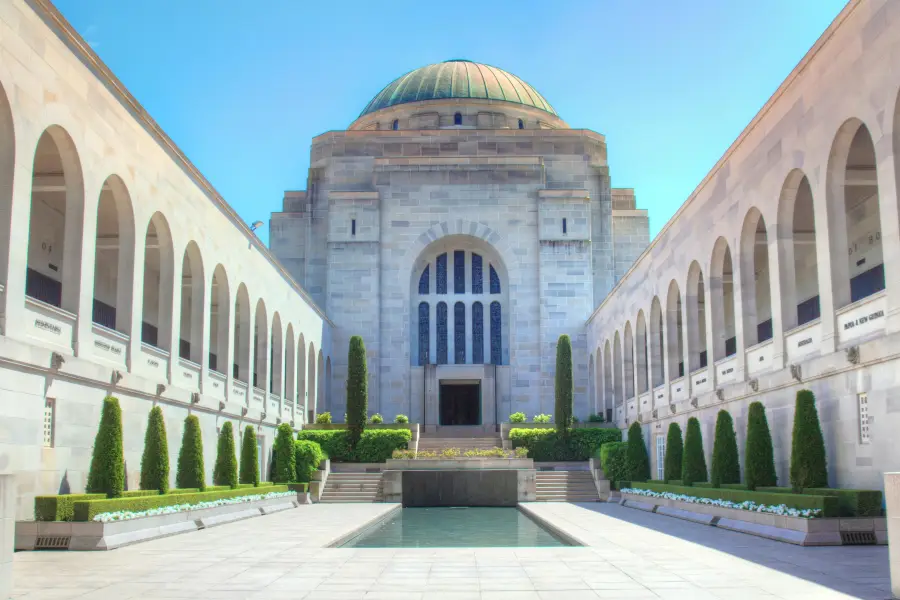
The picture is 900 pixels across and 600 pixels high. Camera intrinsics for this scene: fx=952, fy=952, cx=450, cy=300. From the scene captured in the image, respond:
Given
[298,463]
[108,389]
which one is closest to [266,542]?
[108,389]

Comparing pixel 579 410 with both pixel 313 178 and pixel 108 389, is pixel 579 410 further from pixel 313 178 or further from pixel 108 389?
pixel 108 389

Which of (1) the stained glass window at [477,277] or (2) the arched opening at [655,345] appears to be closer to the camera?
(2) the arched opening at [655,345]

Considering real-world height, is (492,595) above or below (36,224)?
below

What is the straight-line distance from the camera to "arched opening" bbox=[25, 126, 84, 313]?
56.8 feet

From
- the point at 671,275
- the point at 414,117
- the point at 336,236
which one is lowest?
the point at 671,275

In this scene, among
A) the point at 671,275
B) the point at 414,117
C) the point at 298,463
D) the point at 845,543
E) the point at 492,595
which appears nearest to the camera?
the point at 492,595

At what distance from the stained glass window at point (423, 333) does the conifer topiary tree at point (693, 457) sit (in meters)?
21.4

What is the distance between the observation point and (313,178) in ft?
152

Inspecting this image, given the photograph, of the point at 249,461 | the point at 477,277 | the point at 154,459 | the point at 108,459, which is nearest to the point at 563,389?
the point at 477,277

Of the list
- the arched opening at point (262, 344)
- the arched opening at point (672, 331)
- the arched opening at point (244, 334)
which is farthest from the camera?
the arched opening at point (262, 344)

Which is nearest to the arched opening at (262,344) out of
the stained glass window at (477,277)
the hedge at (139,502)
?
the hedge at (139,502)

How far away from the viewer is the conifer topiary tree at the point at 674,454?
25047 millimetres

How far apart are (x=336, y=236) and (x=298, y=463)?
15.2m

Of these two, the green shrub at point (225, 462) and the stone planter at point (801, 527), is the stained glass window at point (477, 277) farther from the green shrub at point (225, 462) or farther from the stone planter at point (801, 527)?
the stone planter at point (801, 527)
